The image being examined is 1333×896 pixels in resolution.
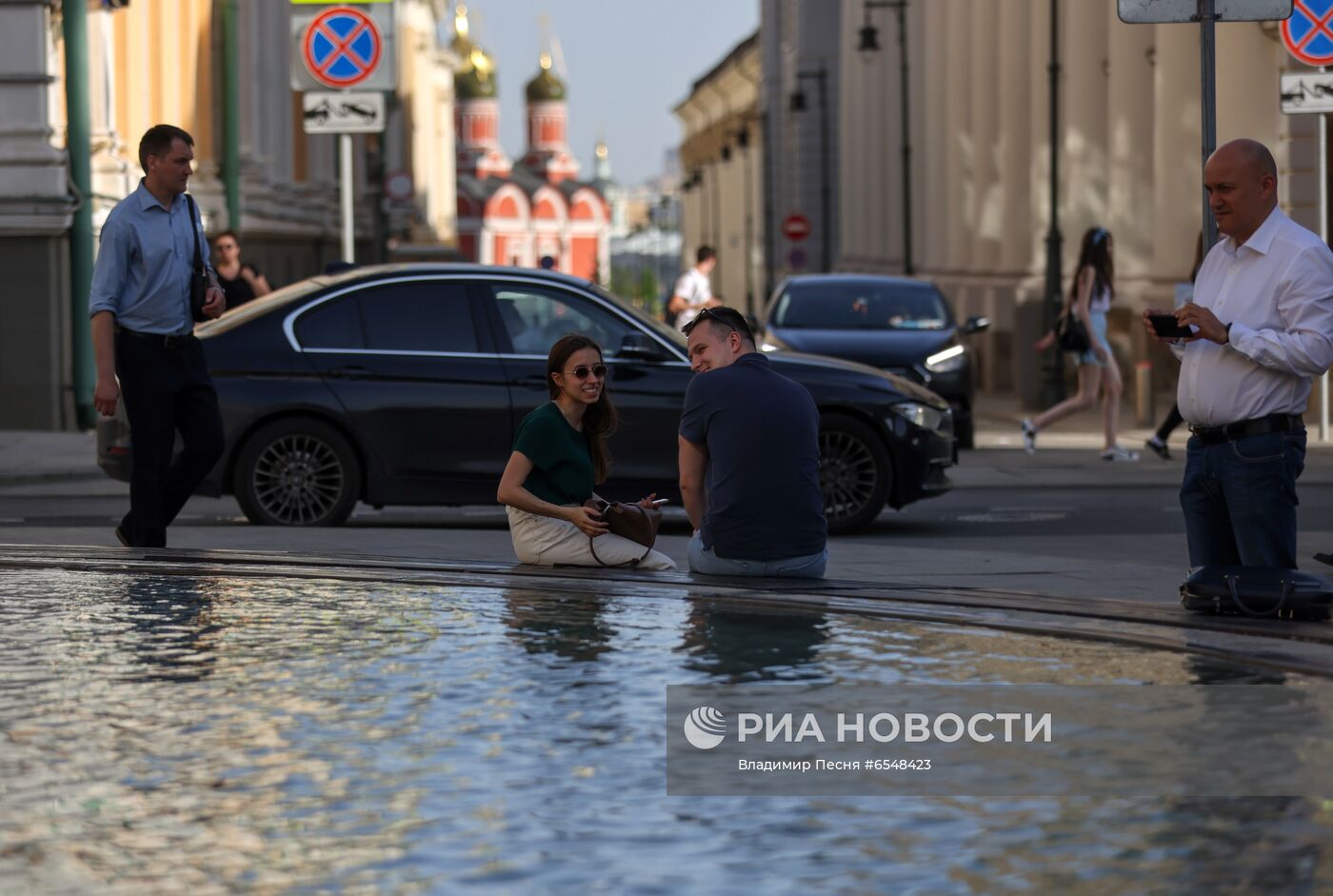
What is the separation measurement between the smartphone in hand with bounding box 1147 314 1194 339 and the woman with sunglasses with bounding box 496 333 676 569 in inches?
87.9

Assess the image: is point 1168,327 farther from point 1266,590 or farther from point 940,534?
point 940,534

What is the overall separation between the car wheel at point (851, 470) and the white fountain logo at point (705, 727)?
7515mm

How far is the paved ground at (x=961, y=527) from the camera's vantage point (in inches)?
430

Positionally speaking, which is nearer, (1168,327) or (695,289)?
(1168,327)

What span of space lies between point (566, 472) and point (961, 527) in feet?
17.7

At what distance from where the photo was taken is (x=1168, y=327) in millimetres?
7488

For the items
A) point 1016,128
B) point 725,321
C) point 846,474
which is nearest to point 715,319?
point 725,321

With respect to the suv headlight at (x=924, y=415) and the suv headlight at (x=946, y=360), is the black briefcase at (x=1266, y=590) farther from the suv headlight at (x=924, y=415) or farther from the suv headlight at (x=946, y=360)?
the suv headlight at (x=946, y=360)

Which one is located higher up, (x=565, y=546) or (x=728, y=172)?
(x=728, y=172)

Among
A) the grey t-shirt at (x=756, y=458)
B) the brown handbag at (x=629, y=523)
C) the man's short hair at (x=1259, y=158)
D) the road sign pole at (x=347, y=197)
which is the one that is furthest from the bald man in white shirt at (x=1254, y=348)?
the road sign pole at (x=347, y=197)

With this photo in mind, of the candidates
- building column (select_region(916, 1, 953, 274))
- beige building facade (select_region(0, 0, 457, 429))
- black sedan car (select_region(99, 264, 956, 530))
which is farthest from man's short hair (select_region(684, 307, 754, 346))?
building column (select_region(916, 1, 953, 274))

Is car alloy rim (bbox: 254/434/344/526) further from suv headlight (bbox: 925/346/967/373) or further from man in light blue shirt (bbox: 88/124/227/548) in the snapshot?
suv headlight (bbox: 925/346/967/373)

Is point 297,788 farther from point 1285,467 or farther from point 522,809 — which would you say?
point 1285,467

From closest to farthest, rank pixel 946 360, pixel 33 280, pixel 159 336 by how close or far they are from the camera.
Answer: pixel 159 336, pixel 946 360, pixel 33 280
